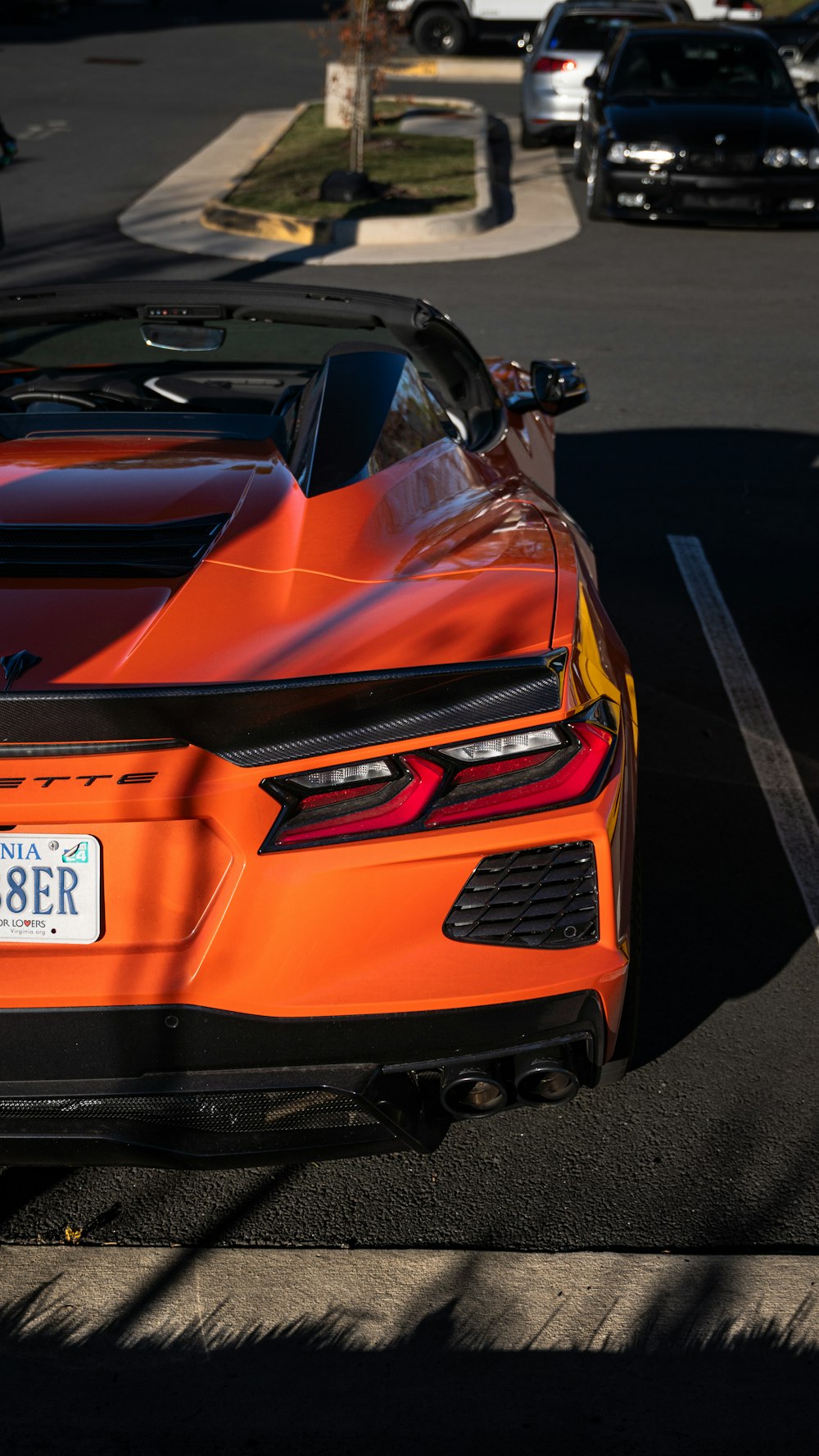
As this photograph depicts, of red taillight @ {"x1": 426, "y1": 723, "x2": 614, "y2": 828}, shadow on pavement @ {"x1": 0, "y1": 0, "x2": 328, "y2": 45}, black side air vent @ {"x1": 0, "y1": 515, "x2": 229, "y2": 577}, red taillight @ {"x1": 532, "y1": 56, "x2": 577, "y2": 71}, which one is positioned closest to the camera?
red taillight @ {"x1": 426, "y1": 723, "x2": 614, "y2": 828}

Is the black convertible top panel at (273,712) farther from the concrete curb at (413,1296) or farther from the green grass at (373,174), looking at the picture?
the green grass at (373,174)

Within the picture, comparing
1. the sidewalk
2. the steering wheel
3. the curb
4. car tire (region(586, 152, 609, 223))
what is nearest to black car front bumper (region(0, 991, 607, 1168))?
the steering wheel

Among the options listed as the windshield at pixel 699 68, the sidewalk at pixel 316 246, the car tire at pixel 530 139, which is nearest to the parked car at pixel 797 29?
the car tire at pixel 530 139

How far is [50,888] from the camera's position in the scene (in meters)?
2.36

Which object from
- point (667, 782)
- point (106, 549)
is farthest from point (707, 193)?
point (106, 549)

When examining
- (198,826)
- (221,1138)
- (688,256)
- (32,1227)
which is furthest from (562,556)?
(688,256)

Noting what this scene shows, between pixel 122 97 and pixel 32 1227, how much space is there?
24468 millimetres

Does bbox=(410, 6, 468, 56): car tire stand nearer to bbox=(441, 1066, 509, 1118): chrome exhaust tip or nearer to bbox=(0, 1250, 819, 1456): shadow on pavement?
bbox=(441, 1066, 509, 1118): chrome exhaust tip

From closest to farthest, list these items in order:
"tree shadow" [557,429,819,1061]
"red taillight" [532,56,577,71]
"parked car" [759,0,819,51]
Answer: "tree shadow" [557,429,819,1061]
"red taillight" [532,56,577,71]
"parked car" [759,0,819,51]

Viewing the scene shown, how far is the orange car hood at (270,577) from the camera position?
2.49 m

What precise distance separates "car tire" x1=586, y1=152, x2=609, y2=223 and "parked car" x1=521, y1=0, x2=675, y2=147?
179 inches

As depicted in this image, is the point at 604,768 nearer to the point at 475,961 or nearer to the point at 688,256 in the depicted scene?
the point at 475,961

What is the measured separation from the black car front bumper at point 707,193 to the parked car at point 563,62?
17.6 ft

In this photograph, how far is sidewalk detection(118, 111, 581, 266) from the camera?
44.8 feet
